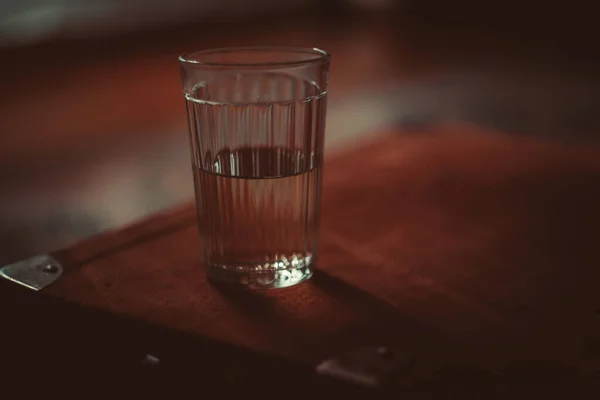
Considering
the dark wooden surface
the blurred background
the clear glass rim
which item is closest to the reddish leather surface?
the dark wooden surface

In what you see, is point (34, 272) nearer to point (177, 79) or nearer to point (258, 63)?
point (258, 63)

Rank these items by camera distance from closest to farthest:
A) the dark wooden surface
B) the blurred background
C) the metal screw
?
1. the dark wooden surface
2. the metal screw
3. the blurred background

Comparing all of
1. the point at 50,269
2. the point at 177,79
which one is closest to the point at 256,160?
the point at 50,269

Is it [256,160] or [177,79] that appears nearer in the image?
[256,160]

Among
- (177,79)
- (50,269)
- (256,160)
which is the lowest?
(177,79)

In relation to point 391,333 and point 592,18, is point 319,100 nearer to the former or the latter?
point 391,333

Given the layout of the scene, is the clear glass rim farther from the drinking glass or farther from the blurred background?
the blurred background
